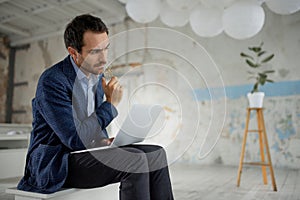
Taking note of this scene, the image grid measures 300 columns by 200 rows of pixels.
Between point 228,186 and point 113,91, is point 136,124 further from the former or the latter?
point 228,186

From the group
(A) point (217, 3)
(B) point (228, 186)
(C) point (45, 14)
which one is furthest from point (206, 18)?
(C) point (45, 14)

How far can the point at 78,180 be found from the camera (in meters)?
1.01

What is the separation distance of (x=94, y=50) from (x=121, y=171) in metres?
0.41

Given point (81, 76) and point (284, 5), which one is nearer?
point (81, 76)

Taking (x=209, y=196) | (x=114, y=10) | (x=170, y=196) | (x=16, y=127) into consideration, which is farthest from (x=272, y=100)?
(x=16, y=127)

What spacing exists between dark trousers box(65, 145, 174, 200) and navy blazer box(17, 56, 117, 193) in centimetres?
4

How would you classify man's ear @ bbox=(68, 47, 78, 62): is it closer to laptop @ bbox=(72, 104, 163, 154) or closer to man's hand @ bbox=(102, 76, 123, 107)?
man's hand @ bbox=(102, 76, 123, 107)

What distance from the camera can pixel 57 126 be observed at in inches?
36.6

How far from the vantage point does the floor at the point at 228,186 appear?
6.76 ft

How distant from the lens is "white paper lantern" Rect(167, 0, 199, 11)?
213 cm

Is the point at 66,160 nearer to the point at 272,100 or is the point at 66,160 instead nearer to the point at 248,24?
the point at 248,24

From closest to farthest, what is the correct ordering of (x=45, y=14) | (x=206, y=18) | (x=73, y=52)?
(x=73, y=52) → (x=206, y=18) → (x=45, y=14)

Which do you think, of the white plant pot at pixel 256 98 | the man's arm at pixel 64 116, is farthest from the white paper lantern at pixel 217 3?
the man's arm at pixel 64 116

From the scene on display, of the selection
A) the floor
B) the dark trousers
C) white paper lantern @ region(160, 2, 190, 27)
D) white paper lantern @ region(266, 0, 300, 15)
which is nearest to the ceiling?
white paper lantern @ region(160, 2, 190, 27)
